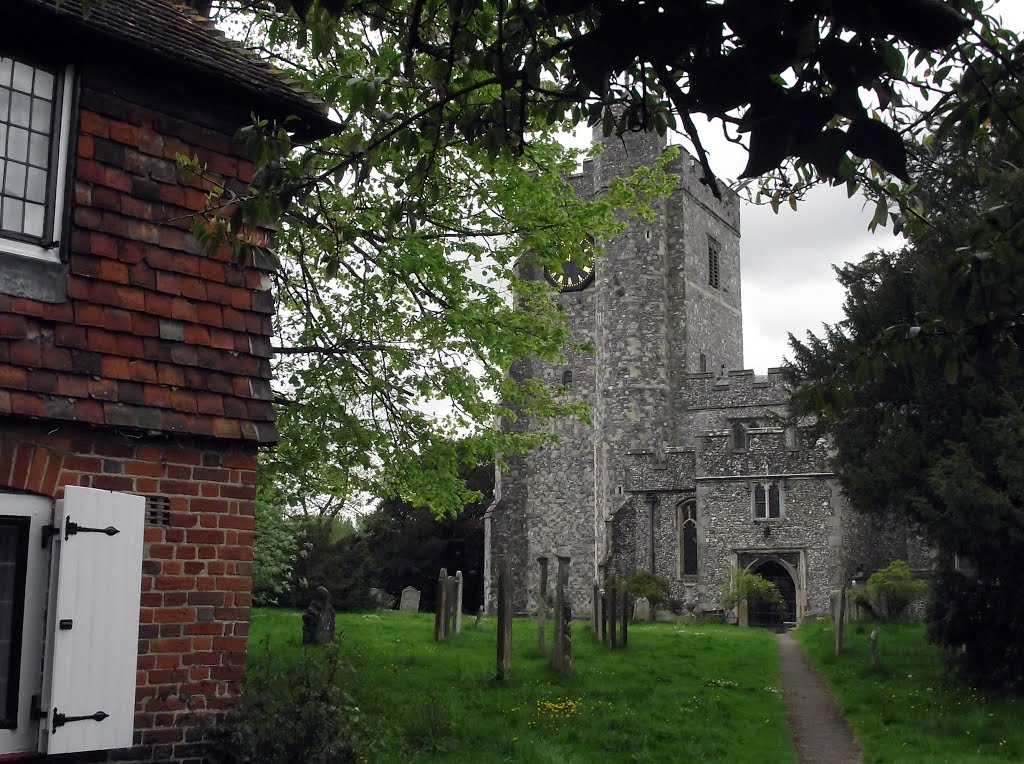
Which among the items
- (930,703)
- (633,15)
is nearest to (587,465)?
(930,703)

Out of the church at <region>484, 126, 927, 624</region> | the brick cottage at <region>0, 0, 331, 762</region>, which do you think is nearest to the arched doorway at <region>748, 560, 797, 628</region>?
the church at <region>484, 126, 927, 624</region>

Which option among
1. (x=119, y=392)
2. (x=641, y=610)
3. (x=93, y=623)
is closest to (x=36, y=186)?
(x=119, y=392)

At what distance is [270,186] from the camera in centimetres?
513

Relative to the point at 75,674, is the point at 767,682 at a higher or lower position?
lower

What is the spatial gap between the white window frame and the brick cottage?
0.01 metres

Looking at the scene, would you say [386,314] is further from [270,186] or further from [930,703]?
[930,703]

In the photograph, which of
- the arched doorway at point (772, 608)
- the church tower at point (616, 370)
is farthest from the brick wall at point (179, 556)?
the church tower at point (616, 370)

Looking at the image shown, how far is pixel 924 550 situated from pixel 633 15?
31439 mm

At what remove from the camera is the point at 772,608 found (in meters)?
30.3

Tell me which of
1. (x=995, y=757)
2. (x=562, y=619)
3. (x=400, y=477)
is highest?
(x=400, y=477)

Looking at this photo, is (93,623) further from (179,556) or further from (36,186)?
(36,186)

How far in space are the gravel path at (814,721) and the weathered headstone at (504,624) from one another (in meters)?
3.30

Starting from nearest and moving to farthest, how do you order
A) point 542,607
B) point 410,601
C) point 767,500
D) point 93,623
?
point 93,623
point 542,607
point 410,601
point 767,500

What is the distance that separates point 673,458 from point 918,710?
871 inches
